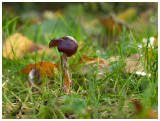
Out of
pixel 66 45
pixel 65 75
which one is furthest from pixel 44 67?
pixel 66 45

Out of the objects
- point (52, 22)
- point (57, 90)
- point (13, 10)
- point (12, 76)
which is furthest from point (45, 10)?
point (57, 90)

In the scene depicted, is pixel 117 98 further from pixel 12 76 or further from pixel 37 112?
pixel 12 76

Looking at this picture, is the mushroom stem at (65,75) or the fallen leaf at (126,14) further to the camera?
the fallen leaf at (126,14)

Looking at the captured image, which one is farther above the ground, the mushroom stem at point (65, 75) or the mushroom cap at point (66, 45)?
the mushroom cap at point (66, 45)

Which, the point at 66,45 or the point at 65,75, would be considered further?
the point at 65,75

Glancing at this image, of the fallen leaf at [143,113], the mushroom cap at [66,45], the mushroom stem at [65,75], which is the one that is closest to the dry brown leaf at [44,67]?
the mushroom stem at [65,75]

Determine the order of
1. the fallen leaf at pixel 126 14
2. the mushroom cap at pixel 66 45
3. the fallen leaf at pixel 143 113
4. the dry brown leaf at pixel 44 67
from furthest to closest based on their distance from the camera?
the fallen leaf at pixel 126 14
the dry brown leaf at pixel 44 67
the mushroom cap at pixel 66 45
the fallen leaf at pixel 143 113

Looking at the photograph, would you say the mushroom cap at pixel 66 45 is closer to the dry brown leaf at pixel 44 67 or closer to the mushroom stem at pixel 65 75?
the mushroom stem at pixel 65 75

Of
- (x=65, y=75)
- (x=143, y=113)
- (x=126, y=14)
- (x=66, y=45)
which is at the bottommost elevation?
(x=143, y=113)

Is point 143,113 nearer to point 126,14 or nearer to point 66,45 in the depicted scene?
point 66,45

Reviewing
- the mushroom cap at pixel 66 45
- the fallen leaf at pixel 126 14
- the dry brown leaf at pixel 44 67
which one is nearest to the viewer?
the mushroom cap at pixel 66 45

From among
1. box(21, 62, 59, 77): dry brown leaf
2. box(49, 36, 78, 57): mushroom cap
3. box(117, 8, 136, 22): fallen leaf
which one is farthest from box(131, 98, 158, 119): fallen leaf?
box(117, 8, 136, 22): fallen leaf
